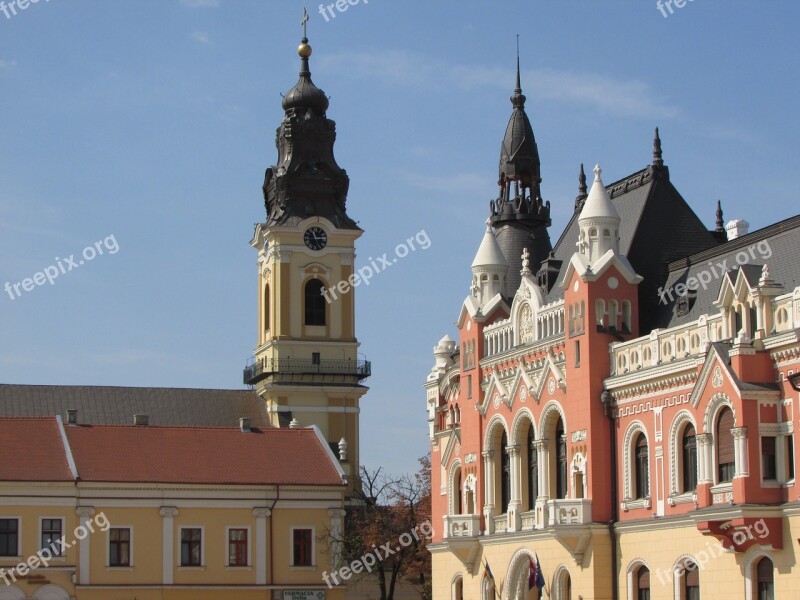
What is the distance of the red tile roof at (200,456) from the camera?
223ft

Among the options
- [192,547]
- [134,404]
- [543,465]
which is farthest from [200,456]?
[134,404]

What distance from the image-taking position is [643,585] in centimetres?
4806

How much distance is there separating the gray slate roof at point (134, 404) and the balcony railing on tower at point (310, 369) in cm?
204

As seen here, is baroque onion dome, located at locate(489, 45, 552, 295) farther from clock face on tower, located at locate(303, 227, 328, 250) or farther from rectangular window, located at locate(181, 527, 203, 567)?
clock face on tower, located at locate(303, 227, 328, 250)

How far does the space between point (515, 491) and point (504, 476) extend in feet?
6.07

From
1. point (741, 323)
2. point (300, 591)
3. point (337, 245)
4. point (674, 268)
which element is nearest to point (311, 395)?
point (337, 245)

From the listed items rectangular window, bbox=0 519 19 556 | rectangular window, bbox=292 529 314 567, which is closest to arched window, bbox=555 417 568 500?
rectangular window, bbox=292 529 314 567

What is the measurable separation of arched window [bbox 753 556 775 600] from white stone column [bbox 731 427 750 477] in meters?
2.30

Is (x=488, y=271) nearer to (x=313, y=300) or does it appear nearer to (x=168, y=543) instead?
(x=168, y=543)

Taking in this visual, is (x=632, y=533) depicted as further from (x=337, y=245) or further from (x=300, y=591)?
(x=337, y=245)

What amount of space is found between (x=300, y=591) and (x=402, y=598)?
1376cm

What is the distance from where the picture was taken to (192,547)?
221ft

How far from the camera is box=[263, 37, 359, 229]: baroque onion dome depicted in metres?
95.8

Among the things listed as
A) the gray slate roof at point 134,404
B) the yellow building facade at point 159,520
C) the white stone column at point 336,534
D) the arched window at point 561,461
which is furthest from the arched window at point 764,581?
the gray slate roof at point 134,404
